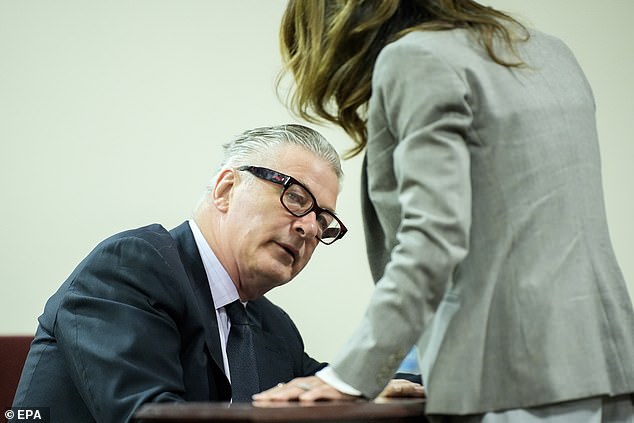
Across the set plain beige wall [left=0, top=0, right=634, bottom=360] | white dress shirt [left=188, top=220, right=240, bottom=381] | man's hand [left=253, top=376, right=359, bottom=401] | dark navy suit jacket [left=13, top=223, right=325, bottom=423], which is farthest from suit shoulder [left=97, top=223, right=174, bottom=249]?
plain beige wall [left=0, top=0, right=634, bottom=360]

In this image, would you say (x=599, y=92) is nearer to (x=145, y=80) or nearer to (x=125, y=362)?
(x=145, y=80)

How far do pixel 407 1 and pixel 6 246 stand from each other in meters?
1.84

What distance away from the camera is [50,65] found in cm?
271

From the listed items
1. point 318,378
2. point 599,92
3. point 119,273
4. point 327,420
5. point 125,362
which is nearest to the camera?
point 327,420

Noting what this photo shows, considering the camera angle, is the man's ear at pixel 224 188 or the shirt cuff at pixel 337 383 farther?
the man's ear at pixel 224 188

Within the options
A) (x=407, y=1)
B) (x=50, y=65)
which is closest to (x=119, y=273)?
(x=407, y=1)

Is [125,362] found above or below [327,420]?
below

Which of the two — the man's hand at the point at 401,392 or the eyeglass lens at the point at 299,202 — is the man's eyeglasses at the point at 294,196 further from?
the man's hand at the point at 401,392

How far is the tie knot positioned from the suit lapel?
0.13m

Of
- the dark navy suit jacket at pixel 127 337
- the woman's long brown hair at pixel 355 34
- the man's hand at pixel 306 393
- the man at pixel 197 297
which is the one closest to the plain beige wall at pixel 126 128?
the man at pixel 197 297

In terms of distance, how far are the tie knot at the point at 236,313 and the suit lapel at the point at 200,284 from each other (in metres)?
0.13

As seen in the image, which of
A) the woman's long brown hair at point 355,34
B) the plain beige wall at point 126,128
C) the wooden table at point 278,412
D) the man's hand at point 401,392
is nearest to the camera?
the wooden table at point 278,412

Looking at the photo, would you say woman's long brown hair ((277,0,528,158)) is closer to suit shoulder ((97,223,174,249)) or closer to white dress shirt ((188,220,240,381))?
suit shoulder ((97,223,174,249))

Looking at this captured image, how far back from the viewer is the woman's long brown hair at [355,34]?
1132 millimetres
